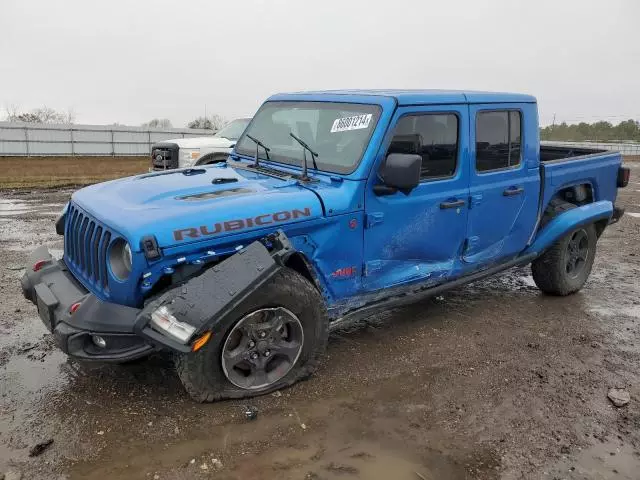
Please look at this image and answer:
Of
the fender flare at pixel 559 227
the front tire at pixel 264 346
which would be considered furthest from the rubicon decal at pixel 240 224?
the fender flare at pixel 559 227

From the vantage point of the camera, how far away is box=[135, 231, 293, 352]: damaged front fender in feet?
9.87

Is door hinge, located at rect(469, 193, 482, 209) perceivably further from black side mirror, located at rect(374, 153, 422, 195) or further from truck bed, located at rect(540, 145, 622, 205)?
truck bed, located at rect(540, 145, 622, 205)

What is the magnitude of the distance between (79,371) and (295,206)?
197 cm

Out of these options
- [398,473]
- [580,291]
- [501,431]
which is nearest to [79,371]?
[398,473]

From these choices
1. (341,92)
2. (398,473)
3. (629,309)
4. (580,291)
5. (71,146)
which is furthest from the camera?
(71,146)

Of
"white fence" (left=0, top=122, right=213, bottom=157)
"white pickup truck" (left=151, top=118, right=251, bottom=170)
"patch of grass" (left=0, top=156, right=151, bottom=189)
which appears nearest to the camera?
"white pickup truck" (left=151, top=118, right=251, bottom=170)

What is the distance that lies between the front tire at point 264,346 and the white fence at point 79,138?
76.8 feet

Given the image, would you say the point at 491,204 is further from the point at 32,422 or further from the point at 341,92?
the point at 32,422

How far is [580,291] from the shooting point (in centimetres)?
605

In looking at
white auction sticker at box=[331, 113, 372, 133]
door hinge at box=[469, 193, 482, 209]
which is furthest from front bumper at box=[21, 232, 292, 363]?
door hinge at box=[469, 193, 482, 209]

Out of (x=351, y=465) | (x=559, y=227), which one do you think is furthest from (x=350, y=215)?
(x=559, y=227)

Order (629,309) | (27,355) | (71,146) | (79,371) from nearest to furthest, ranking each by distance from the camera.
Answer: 1. (79,371)
2. (27,355)
3. (629,309)
4. (71,146)

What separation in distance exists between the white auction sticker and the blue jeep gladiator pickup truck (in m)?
0.01

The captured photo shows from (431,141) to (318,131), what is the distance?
0.88m
